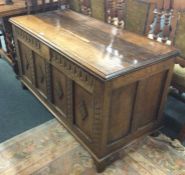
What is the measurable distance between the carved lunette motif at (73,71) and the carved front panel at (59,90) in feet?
0.25

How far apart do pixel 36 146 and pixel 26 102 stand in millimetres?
537

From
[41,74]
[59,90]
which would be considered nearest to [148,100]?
[59,90]

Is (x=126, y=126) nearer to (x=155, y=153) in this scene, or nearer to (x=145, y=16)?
(x=155, y=153)

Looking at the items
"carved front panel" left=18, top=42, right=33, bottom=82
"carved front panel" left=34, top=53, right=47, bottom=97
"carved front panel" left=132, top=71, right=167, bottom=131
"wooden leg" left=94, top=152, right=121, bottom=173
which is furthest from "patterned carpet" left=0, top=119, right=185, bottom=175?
"carved front panel" left=18, top=42, right=33, bottom=82

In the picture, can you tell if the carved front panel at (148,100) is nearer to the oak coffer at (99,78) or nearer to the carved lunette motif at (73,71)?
the oak coffer at (99,78)

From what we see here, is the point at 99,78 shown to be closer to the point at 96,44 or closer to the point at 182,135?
the point at 96,44

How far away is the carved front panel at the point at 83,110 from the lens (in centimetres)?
138

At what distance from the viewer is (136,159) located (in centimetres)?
162

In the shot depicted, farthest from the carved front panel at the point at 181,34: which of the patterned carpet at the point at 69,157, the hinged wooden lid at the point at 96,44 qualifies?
the patterned carpet at the point at 69,157

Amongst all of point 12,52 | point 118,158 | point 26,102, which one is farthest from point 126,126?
point 12,52

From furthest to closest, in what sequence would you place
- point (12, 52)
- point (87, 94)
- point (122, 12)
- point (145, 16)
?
1. point (12, 52)
2. point (122, 12)
3. point (145, 16)
4. point (87, 94)

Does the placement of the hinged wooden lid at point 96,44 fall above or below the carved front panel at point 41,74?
above

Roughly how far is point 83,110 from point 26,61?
0.81 meters

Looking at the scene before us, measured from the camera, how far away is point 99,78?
118cm
